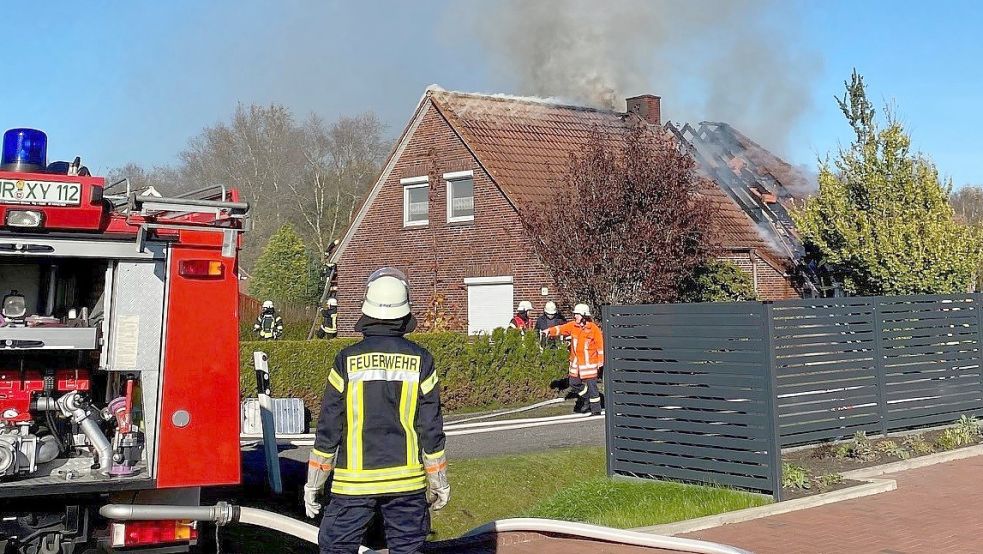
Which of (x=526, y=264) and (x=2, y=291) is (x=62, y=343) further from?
(x=526, y=264)

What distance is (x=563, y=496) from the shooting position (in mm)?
9031

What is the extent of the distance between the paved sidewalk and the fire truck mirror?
368 centimetres

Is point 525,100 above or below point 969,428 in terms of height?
above

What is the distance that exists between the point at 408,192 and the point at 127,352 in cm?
2005

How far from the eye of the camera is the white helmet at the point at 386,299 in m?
4.89

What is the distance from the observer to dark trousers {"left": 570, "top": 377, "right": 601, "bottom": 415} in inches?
593

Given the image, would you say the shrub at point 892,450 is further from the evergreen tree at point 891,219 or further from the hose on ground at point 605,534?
the evergreen tree at point 891,219

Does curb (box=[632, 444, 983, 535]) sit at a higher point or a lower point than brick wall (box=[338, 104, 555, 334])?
lower

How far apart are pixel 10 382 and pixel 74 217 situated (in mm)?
1121

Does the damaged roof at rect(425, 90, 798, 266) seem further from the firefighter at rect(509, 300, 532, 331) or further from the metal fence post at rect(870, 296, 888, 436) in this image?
the metal fence post at rect(870, 296, 888, 436)

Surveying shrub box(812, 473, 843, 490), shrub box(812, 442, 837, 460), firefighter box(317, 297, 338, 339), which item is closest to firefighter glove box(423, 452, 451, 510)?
shrub box(812, 473, 843, 490)

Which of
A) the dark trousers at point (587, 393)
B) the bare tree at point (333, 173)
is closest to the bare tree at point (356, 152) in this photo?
the bare tree at point (333, 173)

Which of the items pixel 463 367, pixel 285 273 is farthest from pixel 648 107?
pixel 285 273

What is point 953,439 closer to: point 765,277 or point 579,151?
point 765,277
